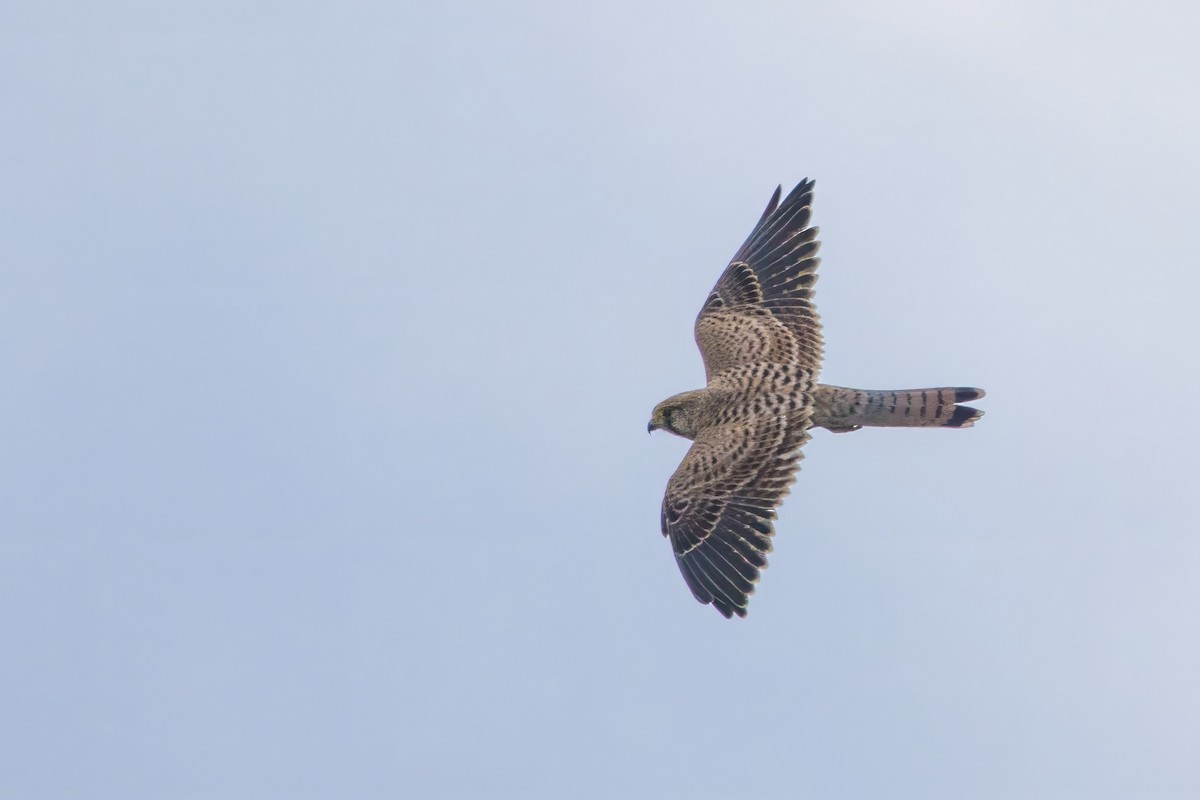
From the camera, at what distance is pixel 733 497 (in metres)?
15.7

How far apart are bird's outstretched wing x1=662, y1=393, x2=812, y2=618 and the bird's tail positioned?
0.27 meters

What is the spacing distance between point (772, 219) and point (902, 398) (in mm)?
3178

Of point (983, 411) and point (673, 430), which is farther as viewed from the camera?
point (673, 430)

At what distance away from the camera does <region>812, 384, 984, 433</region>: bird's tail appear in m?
16.0

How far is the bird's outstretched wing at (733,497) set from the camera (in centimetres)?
1539

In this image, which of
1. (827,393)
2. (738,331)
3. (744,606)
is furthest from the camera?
(738,331)

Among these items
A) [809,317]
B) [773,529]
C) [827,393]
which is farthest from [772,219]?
[773,529]

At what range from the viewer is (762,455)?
1584 cm

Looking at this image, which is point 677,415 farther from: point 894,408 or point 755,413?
point 894,408

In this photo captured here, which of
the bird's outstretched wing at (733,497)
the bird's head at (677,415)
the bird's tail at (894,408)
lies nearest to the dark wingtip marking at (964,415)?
the bird's tail at (894,408)

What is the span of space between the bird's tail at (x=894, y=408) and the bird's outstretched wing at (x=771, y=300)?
611mm

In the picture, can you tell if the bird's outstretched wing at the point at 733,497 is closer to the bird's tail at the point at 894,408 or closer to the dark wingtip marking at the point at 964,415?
the bird's tail at the point at 894,408

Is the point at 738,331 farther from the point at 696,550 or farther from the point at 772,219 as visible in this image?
the point at 696,550

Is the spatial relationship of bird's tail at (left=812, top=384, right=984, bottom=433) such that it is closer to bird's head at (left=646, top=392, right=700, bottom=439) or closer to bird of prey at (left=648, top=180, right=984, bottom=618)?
bird of prey at (left=648, top=180, right=984, bottom=618)
